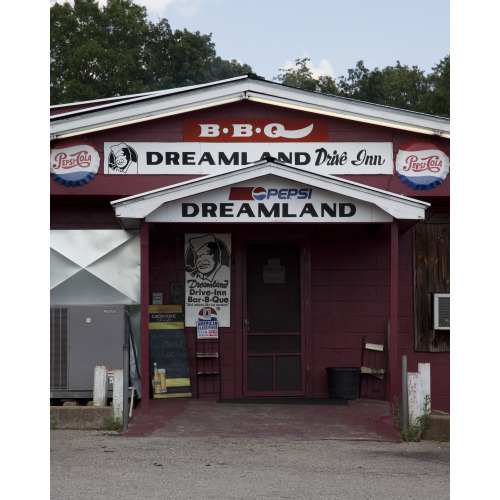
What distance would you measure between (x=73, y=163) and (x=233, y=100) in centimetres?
253

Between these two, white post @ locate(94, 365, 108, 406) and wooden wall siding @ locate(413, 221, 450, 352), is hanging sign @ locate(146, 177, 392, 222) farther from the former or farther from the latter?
wooden wall siding @ locate(413, 221, 450, 352)

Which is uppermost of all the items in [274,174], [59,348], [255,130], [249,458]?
[255,130]

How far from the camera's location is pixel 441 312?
488 inches

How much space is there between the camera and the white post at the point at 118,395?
951 cm

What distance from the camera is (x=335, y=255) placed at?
12672 mm

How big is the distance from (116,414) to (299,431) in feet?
7.00

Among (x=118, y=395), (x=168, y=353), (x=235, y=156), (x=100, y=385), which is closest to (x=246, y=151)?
(x=235, y=156)

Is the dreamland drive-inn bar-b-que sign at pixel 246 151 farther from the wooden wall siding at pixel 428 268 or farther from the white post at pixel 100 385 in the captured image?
the white post at pixel 100 385

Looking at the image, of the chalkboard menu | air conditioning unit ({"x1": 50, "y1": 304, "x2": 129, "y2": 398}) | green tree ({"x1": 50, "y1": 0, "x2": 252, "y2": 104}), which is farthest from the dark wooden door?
green tree ({"x1": 50, "y1": 0, "x2": 252, "y2": 104})

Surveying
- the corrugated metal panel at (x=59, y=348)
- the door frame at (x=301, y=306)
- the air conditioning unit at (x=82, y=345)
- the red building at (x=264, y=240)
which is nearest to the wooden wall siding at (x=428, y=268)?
the red building at (x=264, y=240)

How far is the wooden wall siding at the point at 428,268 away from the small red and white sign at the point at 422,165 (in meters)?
Result: 0.78

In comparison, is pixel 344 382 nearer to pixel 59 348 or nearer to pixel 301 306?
pixel 301 306

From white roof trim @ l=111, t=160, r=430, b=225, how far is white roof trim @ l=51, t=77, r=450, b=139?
226 centimetres

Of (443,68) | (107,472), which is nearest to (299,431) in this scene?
(107,472)
